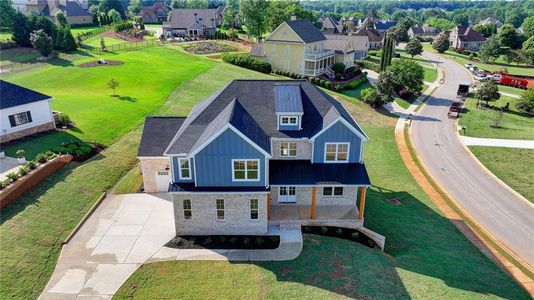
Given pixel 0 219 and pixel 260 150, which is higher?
pixel 260 150

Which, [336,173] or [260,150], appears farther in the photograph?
[336,173]

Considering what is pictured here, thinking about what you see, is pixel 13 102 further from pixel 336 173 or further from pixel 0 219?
pixel 336 173

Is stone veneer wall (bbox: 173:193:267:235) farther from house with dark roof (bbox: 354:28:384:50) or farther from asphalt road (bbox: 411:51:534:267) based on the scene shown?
house with dark roof (bbox: 354:28:384:50)

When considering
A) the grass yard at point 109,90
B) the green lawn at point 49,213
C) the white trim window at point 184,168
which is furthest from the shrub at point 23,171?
the white trim window at point 184,168

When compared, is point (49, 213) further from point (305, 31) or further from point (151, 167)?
point (305, 31)

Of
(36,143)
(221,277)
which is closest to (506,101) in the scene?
(221,277)

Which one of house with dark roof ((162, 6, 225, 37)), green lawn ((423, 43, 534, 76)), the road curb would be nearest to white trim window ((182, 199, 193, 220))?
the road curb
